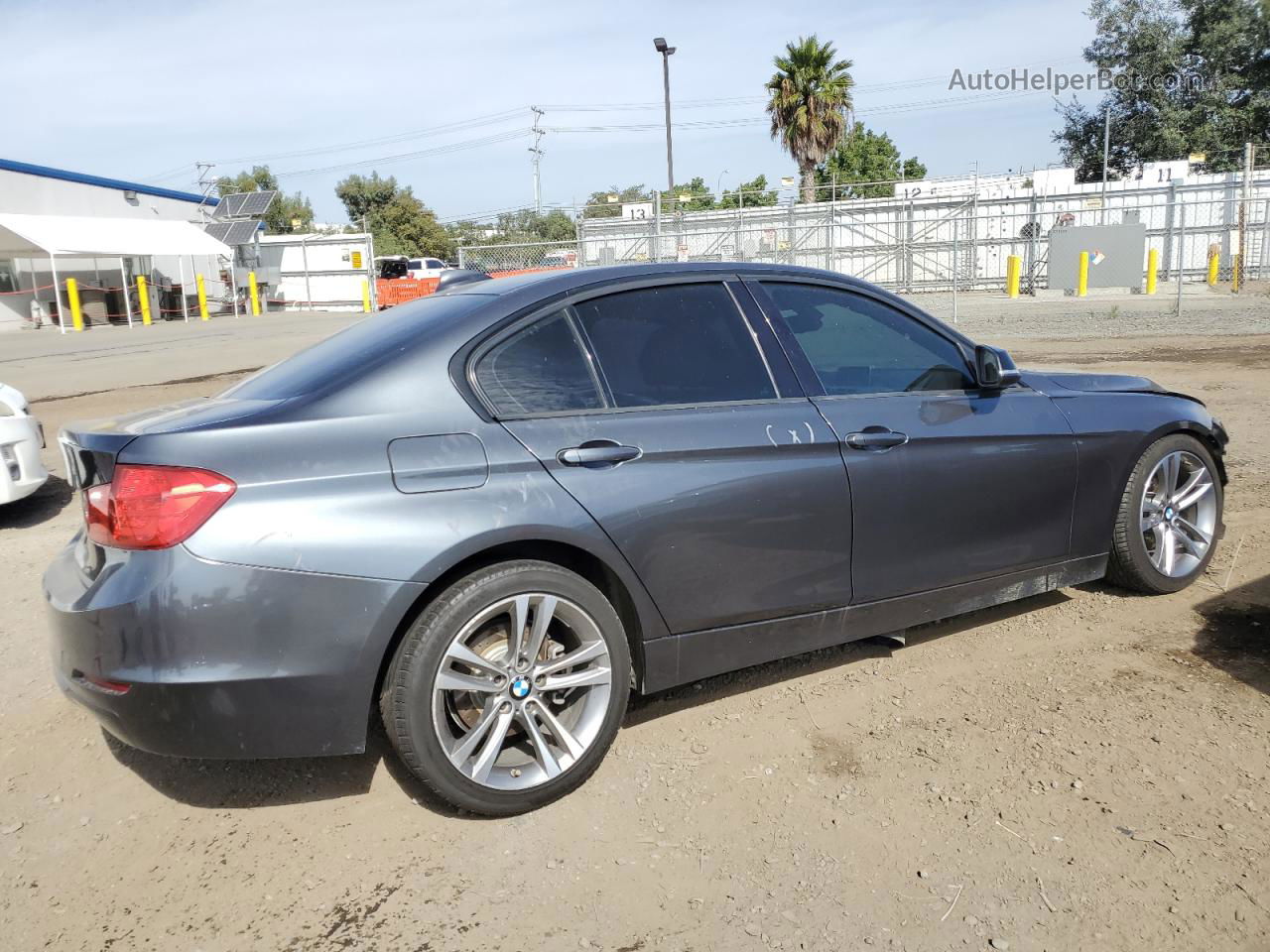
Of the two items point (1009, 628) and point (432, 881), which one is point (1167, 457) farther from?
point (432, 881)

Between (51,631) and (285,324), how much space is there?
29117mm

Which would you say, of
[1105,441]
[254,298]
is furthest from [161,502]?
[254,298]

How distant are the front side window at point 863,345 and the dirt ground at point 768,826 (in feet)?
3.63

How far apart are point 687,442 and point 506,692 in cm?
95

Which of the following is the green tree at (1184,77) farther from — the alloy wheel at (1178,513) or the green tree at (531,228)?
the alloy wheel at (1178,513)

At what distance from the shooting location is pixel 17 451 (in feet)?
21.2

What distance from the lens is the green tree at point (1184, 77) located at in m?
48.0

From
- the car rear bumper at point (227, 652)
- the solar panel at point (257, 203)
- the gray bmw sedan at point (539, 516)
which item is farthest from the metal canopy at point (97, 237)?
the car rear bumper at point (227, 652)

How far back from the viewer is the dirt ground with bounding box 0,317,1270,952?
254 centimetres

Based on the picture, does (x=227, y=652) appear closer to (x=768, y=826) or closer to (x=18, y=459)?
(x=768, y=826)

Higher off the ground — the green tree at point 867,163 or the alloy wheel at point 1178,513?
the green tree at point 867,163

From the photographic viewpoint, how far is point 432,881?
2734 millimetres

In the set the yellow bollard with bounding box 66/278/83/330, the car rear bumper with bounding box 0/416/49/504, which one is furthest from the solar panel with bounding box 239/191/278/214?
the car rear bumper with bounding box 0/416/49/504

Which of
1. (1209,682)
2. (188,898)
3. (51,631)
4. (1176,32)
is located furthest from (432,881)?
(1176,32)
